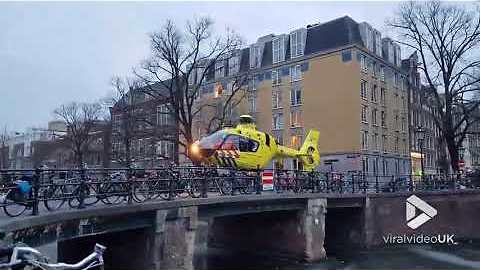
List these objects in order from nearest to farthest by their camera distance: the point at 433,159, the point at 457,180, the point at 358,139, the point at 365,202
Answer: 1. the point at 365,202
2. the point at 457,180
3. the point at 358,139
4. the point at 433,159

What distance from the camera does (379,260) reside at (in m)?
21.4

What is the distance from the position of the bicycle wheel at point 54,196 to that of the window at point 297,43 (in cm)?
4175

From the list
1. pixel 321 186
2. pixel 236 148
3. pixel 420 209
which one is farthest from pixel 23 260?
pixel 420 209

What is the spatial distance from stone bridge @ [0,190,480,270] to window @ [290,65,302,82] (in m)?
25.7

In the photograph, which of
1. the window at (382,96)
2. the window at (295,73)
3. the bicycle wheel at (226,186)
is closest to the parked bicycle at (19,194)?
the bicycle wheel at (226,186)

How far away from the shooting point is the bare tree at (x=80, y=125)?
54.6 m

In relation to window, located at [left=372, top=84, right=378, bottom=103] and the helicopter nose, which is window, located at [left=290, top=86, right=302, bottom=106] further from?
the helicopter nose

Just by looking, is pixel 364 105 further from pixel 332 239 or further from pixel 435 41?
pixel 332 239

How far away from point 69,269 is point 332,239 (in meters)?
22.1

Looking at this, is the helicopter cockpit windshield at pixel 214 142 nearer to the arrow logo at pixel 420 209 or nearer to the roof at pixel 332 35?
the arrow logo at pixel 420 209

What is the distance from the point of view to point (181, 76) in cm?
3616

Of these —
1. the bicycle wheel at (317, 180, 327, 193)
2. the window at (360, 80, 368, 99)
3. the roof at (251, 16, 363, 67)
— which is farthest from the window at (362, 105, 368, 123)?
the bicycle wheel at (317, 180, 327, 193)

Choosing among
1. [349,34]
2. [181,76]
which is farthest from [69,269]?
[349,34]

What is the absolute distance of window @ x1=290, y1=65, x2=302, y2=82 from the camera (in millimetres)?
50603
